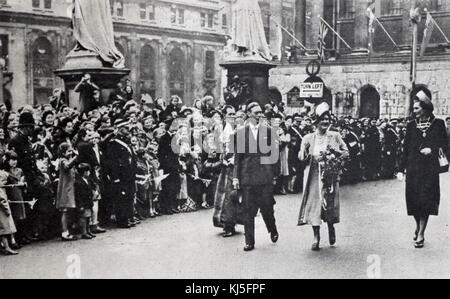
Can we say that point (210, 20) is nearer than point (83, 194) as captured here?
No

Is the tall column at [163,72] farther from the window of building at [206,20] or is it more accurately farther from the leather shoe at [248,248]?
the leather shoe at [248,248]

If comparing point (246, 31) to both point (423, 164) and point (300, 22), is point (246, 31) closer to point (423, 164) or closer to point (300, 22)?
point (423, 164)

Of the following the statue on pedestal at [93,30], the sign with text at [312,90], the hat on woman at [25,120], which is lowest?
the hat on woman at [25,120]

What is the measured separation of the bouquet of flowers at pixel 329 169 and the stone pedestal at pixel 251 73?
6.73 m

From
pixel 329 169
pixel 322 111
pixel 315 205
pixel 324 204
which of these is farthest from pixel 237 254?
pixel 322 111

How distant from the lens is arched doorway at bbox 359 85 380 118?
1337 inches

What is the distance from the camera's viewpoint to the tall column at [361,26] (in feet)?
117

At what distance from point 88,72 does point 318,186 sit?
6.15m

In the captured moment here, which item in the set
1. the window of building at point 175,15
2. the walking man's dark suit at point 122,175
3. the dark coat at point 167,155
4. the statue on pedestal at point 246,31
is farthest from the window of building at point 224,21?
the walking man's dark suit at point 122,175

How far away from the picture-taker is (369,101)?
3441 cm

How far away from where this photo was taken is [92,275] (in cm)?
774

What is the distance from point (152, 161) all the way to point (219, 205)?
2.61 metres

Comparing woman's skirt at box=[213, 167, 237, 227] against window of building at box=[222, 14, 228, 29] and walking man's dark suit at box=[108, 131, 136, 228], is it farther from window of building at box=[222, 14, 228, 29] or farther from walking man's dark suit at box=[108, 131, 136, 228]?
window of building at box=[222, 14, 228, 29]
